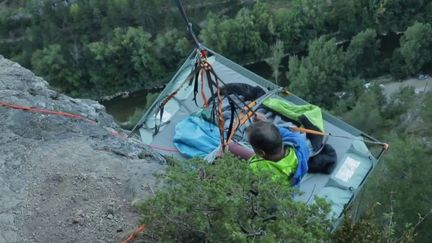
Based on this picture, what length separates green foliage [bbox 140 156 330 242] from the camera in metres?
3.55

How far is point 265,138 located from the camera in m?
4.69

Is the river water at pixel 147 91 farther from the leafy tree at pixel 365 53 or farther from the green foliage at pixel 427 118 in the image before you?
the green foliage at pixel 427 118

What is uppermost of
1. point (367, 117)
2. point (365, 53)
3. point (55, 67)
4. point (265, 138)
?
point (265, 138)

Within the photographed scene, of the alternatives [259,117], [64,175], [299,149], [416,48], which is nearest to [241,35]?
[416,48]

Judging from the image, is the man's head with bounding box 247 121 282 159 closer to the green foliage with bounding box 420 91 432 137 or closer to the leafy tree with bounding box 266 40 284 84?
the green foliage with bounding box 420 91 432 137

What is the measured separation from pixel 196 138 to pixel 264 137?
131 centimetres

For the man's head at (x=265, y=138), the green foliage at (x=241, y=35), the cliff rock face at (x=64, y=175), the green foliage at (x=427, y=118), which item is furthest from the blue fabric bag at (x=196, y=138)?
the green foliage at (x=241, y=35)

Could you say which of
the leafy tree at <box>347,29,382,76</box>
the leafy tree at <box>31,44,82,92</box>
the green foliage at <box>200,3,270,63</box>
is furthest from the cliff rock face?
the leafy tree at <box>31,44,82,92</box>

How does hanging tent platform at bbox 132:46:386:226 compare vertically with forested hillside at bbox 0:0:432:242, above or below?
above

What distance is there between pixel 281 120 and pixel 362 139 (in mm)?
946

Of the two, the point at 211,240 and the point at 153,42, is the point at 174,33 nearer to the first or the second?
Result: the point at 153,42

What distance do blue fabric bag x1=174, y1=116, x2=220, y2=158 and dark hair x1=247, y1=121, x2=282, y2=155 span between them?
1139 mm

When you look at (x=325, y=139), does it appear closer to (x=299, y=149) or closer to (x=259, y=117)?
(x=259, y=117)

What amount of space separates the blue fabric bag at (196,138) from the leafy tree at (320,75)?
21.0 m
